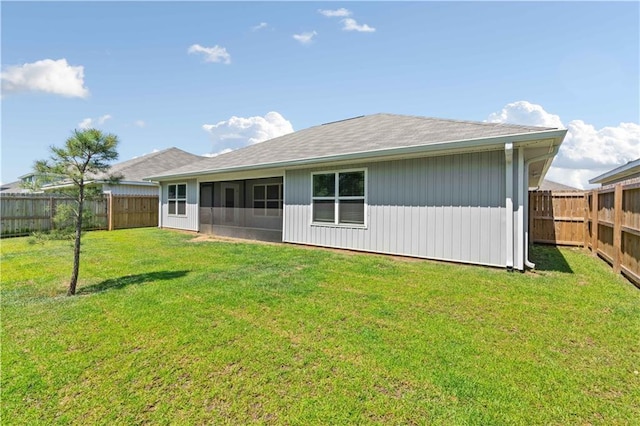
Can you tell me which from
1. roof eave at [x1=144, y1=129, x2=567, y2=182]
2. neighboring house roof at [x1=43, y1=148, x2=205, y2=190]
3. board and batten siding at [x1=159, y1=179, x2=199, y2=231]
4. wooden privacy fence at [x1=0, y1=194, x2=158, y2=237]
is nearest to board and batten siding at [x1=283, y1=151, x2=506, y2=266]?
roof eave at [x1=144, y1=129, x2=567, y2=182]

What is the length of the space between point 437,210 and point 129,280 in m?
6.52

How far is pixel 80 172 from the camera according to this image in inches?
206

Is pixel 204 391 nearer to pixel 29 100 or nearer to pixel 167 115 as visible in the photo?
pixel 29 100

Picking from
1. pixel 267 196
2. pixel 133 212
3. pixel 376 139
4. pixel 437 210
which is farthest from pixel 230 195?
pixel 437 210

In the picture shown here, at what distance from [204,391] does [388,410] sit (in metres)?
1.37

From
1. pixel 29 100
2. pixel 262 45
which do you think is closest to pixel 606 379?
pixel 262 45

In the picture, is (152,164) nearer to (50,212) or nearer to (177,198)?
(50,212)

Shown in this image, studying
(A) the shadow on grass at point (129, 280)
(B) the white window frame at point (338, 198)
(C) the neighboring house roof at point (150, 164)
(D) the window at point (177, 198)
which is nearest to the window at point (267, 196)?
(D) the window at point (177, 198)

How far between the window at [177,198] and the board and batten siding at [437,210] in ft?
30.0

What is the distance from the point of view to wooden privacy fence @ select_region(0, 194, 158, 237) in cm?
1339

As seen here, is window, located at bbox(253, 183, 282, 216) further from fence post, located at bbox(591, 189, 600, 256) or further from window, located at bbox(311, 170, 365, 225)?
fence post, located at bbox(591, 189, 600, 256)

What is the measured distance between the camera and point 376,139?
29.6 feet

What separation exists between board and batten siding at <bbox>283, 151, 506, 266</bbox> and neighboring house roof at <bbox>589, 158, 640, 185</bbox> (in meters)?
7.02

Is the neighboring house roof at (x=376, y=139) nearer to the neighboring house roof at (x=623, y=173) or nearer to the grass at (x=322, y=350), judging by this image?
the grass at (x=322, y=350)
